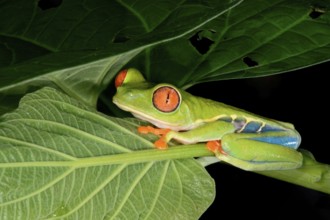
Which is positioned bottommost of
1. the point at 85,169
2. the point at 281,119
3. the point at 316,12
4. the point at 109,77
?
the point at 281,119

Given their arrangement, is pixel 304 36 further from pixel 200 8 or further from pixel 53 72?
pixel 53 72

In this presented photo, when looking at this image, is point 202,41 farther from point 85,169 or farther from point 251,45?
point 85,169

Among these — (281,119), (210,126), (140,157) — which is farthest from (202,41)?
(281,119)

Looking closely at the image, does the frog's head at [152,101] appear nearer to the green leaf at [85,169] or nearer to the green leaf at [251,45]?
the green leaf at [85,169]

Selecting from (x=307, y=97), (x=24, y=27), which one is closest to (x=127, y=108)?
(x=24, y=27)

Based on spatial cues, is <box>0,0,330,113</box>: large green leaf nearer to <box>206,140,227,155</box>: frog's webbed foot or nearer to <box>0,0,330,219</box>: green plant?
<box>0,0,330,219</box>: green plant

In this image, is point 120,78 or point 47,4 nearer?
point 120,78
